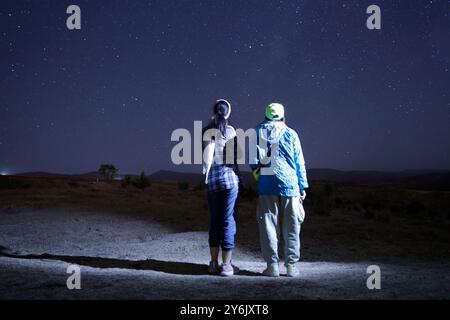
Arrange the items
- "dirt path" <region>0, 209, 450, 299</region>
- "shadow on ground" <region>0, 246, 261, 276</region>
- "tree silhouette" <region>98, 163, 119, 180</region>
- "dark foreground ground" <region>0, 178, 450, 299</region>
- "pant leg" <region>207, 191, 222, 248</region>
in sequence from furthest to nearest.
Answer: "tree silhouette" <region>98, 163, 119, 180</region>, "shadow on ground" <region>0, 246, 261, 276</region>, "pant leg" <region>207, 191, 222, 248</region>, "dark foreground ground" <region>0, 178, 450, 299</region>, "dirt path" <region>0, 209, 450, 299</region>

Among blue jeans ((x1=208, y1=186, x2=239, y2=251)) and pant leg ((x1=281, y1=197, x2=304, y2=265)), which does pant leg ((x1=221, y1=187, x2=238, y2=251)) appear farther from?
pant leg ((x1=281, y1=197, x2=304, y2=265))

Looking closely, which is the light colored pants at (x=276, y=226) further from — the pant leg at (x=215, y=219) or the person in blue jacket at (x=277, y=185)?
the pant leg at (x=215, y=219)

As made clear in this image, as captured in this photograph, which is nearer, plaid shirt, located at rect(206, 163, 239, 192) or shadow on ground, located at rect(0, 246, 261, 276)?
plaid shirt, located at rect(206, 163, 239, 192)

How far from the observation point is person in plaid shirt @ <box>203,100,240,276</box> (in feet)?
18.4

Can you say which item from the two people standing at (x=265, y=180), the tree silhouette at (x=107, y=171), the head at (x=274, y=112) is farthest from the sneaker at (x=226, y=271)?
the tree silhouette at (x=107, y=171)

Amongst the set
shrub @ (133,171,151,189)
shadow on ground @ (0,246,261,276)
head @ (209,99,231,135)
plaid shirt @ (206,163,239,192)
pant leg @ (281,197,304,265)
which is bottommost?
shrub @ (133,171,151,189)

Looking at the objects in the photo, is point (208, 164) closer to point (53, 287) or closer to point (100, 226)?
point (53, 287)

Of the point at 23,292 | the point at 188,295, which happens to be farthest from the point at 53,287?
the point at 188,295

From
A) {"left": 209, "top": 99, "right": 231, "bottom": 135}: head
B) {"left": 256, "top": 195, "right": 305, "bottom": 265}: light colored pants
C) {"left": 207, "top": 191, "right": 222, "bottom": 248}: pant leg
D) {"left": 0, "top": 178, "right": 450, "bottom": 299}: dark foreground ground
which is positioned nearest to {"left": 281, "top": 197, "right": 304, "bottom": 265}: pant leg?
{"left": 256, "top": 195, "right": 305, "bottom": 265}: light colored pants

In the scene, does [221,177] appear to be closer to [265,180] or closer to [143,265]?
[265,180]

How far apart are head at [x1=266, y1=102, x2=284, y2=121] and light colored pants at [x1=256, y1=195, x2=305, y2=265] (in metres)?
0.99

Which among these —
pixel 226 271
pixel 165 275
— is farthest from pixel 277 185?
pixel 165 275

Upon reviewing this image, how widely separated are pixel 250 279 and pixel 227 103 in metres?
2.14

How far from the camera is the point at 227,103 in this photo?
5.67 metres
